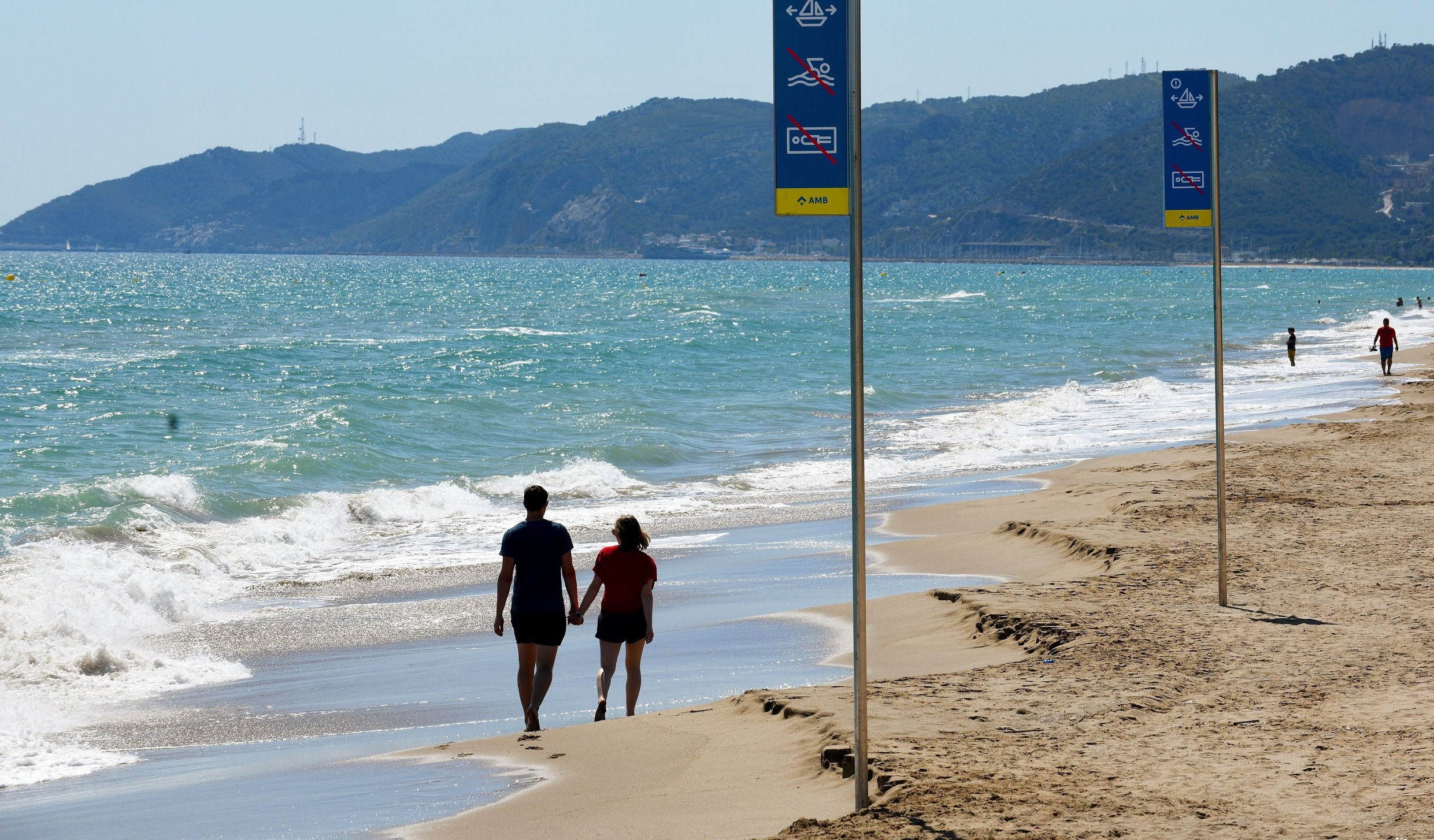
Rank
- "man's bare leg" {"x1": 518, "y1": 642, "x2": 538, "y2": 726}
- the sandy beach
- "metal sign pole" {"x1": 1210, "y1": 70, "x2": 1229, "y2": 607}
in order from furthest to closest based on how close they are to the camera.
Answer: "metal sign pole" {"x1": 1210, "y1": 70, "x2": 1229, "y2": 607}
"man's bare leg" {"x1": 518, "y1": 642, "x2": 538, "y2": 726}
the sandy beach

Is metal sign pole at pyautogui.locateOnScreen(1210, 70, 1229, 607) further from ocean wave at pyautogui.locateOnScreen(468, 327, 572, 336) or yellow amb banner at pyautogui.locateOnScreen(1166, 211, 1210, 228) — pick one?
ocean wave at pyautogui.locateOnScreen(468, 327, 572, 336)

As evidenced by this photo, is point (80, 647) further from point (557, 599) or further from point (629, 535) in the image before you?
point (629, 535)

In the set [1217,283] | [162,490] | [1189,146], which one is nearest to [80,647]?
[162,490]

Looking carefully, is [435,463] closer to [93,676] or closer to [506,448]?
[506,448]

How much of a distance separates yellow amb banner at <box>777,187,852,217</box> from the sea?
119 inches

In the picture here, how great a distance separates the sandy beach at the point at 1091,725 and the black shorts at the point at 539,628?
0.49 meters

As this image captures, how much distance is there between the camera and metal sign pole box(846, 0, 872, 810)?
15.1ft

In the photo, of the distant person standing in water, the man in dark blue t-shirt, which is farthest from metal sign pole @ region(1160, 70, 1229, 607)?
the distant person standing in water

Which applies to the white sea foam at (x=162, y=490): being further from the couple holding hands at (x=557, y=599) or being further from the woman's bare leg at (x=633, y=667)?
the woman's bare leg at (x=633, y=667)

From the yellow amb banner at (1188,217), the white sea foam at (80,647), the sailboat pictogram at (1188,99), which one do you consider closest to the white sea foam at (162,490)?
the white sea foam at (80,647)

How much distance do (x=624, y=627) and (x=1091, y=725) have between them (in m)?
2.57

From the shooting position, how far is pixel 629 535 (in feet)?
25.0

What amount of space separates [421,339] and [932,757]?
44.3 metres

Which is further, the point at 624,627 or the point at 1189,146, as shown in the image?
the point at 1189,146
